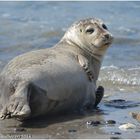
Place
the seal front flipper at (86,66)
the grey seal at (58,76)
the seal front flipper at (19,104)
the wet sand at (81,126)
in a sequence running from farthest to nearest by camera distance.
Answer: the seal front flipper at (86,66), the grey seal at (58,76), the seal front flipper at (19,104), the wet sand at (81,126)

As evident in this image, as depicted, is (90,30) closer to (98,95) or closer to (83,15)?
(98,95)

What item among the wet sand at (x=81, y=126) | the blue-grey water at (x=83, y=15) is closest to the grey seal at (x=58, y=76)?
the wet sand at (x=81, y=126)

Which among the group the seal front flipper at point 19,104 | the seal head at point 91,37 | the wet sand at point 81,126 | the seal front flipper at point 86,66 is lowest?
the wet sand at point 81,126

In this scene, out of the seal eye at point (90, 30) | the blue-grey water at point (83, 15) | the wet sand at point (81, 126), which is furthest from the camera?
the blue-grey water at point (83, 15)

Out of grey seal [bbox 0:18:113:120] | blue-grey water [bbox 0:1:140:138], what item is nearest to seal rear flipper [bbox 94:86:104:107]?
grey seal [bbox 0:18:113:120]

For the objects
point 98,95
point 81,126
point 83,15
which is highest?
point 83,15

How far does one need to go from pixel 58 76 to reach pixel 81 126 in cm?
68

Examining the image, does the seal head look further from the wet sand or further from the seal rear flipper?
the wet sand

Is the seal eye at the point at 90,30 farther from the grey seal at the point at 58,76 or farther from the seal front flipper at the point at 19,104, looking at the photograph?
the seal front flipper at the point at 19,104

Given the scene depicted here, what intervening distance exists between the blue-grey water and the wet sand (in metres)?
0.01

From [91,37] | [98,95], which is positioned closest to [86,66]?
[98,95]

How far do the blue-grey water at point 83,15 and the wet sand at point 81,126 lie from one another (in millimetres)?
11

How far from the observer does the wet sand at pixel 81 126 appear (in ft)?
17.9

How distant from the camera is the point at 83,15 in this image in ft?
61.8
